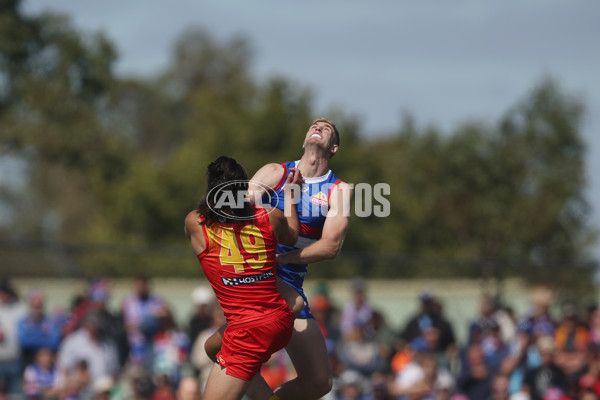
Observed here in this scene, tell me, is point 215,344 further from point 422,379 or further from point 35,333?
point 35,333

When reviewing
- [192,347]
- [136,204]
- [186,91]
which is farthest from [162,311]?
[186,91]

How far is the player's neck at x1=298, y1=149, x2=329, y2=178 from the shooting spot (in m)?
6.72

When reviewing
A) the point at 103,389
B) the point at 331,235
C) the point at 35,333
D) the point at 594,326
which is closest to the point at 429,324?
the point at 594,326

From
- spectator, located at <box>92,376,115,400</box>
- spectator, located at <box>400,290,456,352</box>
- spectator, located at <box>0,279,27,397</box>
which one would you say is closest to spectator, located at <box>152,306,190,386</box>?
spectator, located at <box>92,376,115,400</box>

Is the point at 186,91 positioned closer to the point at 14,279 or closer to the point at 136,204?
the point at 136,204

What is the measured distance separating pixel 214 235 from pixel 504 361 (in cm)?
769

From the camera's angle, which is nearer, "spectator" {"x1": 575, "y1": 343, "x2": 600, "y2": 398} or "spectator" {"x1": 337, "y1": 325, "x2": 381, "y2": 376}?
"spectator" {"x1": 575, "y1": 343, "x2": 600, "y2": 398}

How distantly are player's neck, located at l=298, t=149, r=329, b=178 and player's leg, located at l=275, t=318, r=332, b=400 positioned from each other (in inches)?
48.0

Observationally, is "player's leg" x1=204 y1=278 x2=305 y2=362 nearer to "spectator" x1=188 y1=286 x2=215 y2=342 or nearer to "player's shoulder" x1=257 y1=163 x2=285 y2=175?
"player's shoulder" x1=257 y1=163 x2=285 y2=175

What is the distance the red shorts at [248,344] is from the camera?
620 cm

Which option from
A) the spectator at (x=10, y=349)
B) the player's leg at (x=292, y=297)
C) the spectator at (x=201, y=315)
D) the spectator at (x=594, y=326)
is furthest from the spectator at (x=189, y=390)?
the spectator at (x=594, y=326)

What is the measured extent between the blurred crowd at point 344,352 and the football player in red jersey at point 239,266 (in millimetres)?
5244

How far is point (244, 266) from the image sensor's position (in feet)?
20.1

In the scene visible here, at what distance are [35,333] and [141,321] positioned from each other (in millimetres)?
1639
